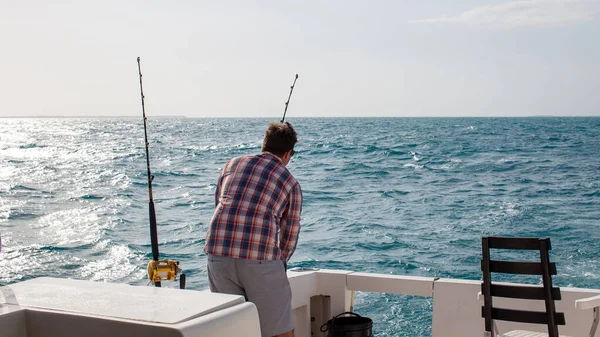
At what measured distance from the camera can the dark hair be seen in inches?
107

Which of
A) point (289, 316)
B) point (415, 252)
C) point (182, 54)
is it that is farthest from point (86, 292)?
point (182, 54)

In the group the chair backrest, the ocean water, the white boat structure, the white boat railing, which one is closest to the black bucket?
the white boat railing

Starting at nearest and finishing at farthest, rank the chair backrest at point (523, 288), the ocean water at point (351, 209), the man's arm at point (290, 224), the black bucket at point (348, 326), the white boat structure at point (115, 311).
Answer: the white boat structure at point (115, 311) → the man's arm at point (290, 224) → the chair backrest at point (523, 288) → the black bucket at point (348, 326) → the ocean water at point (351, 209)

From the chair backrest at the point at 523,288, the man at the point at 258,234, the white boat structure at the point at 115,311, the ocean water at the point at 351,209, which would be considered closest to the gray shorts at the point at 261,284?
the man at the point at 258,234

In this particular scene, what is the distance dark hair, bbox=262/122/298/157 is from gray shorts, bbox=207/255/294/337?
0.39 m

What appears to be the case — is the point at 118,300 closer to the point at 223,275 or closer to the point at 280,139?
the point at 223,275

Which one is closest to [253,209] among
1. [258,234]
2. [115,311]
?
[258,234]

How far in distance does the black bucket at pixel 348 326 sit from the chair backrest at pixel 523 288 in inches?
27.6

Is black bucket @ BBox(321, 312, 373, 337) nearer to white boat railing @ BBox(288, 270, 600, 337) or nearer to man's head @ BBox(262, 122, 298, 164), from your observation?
white boat railing @ BBox(288, 270, 600, 337)

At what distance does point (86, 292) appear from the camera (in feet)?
4.64

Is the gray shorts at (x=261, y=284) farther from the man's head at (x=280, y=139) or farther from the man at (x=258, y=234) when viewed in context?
the man's head at (x=280, y=139)

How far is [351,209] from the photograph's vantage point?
17.9m

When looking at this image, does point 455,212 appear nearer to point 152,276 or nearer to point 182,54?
point 182,54

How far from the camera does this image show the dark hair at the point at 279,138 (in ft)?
8.95
